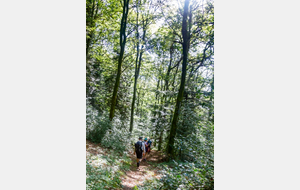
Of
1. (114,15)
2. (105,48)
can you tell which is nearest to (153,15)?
(114,15)

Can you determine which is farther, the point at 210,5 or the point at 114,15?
the point at 114,15

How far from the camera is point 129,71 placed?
1195cm

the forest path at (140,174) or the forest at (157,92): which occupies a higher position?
the forest at (157,92)

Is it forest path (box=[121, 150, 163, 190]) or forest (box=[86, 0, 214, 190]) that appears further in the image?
forest path (box=[121, 150, 163, 190])

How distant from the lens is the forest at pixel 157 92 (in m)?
3.44

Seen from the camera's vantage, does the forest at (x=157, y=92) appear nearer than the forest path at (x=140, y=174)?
Yes

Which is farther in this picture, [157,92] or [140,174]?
[157,92]

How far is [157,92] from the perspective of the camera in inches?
346

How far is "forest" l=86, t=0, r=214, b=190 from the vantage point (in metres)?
3.44

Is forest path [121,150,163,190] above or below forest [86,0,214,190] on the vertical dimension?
below

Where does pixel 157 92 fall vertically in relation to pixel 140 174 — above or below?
above
